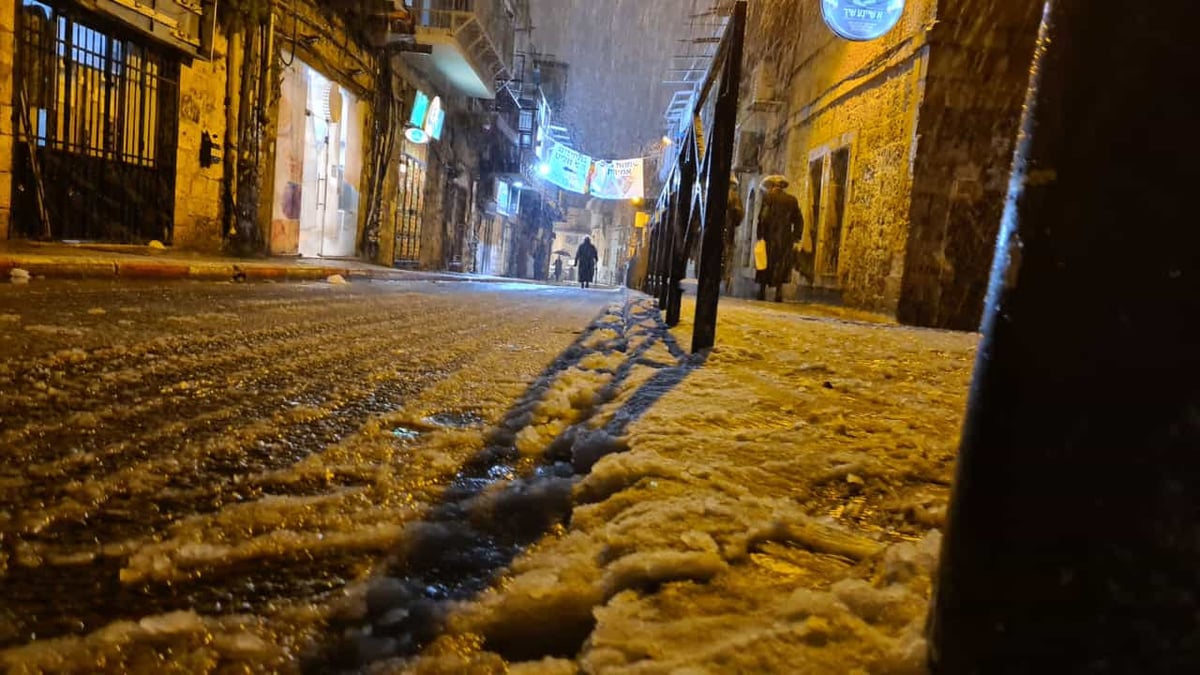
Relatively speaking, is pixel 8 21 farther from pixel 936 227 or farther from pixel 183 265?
pixel 936 227

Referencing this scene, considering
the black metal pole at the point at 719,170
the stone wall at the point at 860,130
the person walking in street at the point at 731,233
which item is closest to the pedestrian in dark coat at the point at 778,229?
the stone wall at the point at 860,130

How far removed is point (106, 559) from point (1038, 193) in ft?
4.53

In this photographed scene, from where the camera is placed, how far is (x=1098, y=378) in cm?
55

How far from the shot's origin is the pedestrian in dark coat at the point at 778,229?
361 inches

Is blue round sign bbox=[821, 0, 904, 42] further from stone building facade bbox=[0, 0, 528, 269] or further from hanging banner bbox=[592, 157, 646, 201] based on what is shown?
hanging banner bbox=[592, 157, 646, 201]

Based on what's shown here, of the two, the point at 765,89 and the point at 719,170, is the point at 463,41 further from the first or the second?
the point at 719,170

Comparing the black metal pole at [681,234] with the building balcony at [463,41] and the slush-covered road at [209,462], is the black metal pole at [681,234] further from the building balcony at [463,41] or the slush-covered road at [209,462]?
the building balcony at [463,41]

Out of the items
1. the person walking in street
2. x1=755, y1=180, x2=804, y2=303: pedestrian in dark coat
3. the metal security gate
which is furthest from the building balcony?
x1=755, y1=180, x2=804, y2=303: pedestrian in dark coat

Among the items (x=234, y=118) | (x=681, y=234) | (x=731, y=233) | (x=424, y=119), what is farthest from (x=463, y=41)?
(x=681, y=234)

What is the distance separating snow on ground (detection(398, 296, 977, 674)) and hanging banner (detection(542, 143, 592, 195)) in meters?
23.4

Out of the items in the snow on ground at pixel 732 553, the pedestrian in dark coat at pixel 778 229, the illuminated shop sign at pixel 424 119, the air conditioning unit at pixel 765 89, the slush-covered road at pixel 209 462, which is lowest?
the slush-covered road at pixel 209 462

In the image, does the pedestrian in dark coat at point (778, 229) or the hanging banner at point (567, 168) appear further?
the hanging banner at point (567, 168)

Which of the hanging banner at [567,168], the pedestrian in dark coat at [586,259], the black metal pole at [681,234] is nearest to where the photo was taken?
the black metal pole at [681,234]

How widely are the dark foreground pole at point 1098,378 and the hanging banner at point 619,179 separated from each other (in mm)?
23873
